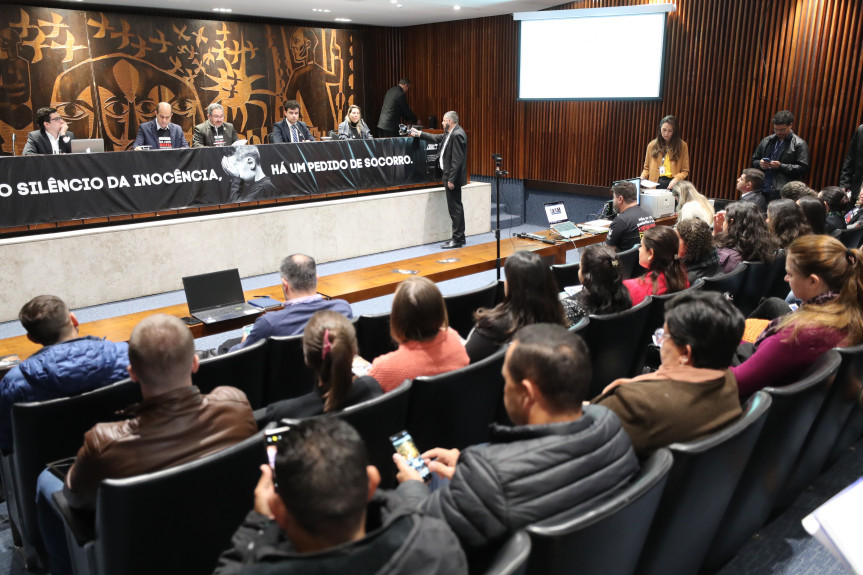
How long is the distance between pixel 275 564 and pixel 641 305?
7.05 feet

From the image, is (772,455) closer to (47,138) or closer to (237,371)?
(237,371)

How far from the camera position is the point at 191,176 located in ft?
19.4

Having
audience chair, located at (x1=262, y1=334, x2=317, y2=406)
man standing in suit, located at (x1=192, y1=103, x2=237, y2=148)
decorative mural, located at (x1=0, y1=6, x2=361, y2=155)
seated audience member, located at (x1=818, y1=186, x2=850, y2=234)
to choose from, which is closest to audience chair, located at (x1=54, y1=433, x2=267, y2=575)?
audience chair, located at (x1=262, y1=334, x2=317, y2=406)

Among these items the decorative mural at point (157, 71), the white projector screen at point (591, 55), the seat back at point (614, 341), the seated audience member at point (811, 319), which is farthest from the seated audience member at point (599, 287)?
the decorative mural at point (157, 71)

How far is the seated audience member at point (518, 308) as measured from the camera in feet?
8.14

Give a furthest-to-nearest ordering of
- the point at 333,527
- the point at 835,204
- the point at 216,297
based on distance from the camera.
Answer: the point at 835,204 → the point at 216,297 → the point at 333,527

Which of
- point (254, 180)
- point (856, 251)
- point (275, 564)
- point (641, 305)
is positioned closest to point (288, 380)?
point (641, 305)

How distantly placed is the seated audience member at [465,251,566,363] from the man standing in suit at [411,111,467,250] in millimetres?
4799

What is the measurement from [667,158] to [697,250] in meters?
3.54

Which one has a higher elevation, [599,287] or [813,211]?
[813,211]

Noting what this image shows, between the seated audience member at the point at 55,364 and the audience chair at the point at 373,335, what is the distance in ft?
3.31

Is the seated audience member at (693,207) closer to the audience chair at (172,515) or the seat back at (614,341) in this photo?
the seat back at (614,341)

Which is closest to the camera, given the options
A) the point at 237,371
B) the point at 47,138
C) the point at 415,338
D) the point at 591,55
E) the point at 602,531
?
the point at 602,531

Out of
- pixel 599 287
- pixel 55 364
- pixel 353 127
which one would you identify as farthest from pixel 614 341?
pixel 353 127
